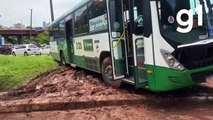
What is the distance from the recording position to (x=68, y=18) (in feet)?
56.0

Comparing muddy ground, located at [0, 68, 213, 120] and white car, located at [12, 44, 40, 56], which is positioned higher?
white car, located at [12, 44, 40, 56]

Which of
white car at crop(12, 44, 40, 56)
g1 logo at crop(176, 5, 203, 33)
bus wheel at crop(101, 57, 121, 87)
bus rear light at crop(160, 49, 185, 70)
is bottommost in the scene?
bus wheel at crop(101, 57, 121, 87)

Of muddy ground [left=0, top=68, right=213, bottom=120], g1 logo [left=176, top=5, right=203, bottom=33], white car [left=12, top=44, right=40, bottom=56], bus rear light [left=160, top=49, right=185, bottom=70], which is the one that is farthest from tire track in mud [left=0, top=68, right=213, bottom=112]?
white car [left=12, top=44, right=40, bottom=56]

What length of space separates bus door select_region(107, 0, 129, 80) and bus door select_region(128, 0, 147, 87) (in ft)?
3.25

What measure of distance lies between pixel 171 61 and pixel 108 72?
144 inches

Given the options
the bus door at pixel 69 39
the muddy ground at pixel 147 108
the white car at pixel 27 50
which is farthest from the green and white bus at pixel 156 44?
the white car at pixel 27 50

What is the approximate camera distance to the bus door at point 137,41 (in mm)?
8859

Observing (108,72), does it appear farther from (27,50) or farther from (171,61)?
(27,50)

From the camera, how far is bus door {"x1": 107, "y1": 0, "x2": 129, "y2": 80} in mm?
10070

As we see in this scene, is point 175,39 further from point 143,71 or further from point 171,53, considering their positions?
point 143,71

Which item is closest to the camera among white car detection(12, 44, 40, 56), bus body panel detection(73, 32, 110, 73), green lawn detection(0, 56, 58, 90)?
bus body panel detection(73, 32, 110, 73)

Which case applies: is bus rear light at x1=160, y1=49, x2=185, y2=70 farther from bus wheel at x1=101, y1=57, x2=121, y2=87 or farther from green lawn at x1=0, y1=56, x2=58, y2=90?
green lawn at x1=0, y1=56, x2=58, y2=90

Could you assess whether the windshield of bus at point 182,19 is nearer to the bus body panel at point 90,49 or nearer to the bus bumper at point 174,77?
the bus bumper at point 174,77

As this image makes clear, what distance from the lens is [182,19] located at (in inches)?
336
